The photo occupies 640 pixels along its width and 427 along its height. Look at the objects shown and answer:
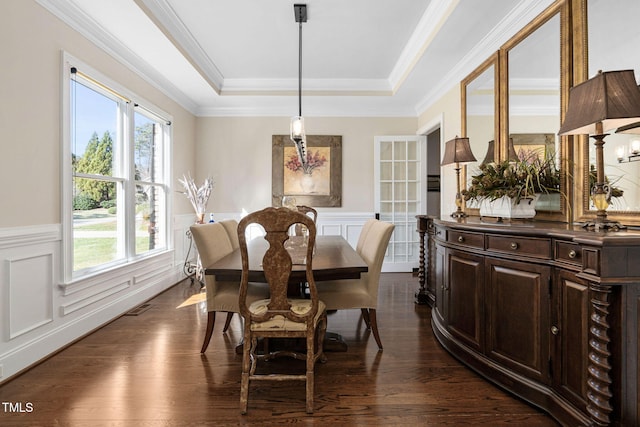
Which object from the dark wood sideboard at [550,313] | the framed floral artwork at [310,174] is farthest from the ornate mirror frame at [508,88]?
the framed floral artwork at [310,174]

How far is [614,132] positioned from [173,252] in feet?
15.5

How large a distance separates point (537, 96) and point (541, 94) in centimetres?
5

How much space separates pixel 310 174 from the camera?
5359mm

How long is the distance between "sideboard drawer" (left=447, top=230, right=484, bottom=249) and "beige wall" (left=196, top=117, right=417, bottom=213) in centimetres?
299

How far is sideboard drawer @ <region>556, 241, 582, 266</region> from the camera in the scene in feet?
4.96

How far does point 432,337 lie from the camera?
278cm

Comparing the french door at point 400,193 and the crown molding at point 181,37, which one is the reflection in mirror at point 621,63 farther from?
the french door at point 400,193

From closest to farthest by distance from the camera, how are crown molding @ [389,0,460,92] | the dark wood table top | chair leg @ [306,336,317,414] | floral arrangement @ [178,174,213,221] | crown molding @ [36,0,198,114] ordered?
chair leg @ [306,336,317,414], the dark wood table top, crown molding @ [36,0,198,114], crown molding @ [389,0,460,92], floral arrangement @ [178,174,213,221]

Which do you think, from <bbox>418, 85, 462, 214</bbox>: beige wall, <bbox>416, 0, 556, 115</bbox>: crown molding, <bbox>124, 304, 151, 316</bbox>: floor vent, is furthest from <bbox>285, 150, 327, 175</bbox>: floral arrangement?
<bbox>124, 304, 151, 316</bbox>: floor vent

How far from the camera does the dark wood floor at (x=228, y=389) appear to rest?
5.72ft

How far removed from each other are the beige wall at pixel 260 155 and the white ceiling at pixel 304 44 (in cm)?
33

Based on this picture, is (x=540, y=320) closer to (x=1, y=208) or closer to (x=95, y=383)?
(x=95, y=383)

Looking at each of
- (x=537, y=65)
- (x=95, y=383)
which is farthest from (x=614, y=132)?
(x=95, y=383)

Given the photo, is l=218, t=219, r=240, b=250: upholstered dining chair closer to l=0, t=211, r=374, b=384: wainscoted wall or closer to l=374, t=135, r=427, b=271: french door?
l=0, t=211, r=374, b=384: wainscoted wall
